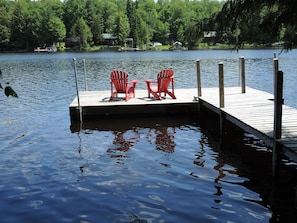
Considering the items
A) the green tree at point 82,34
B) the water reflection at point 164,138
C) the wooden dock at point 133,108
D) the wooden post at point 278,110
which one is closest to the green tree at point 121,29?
the green tree at point 82,34

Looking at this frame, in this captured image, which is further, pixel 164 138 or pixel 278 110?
pixel 164 138

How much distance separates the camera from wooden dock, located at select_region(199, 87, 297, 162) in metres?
6.03

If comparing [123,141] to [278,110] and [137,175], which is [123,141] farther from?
[278,110]

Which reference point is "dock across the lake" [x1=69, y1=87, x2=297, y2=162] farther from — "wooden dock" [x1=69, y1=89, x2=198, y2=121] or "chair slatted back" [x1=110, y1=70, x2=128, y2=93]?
"chair slatted back" [x1=110, y1=70, x2=128, y2=93]

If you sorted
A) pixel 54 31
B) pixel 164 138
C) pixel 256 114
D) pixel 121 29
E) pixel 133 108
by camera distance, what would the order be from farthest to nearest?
pixel 121 29
pixel 54 31
pixel 133 108
pixel 164 138
pixel 256 114

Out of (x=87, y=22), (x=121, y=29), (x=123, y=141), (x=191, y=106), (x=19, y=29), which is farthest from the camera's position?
(x=87, y=22)

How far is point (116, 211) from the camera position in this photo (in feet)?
17.3

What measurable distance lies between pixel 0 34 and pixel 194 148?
10545cm

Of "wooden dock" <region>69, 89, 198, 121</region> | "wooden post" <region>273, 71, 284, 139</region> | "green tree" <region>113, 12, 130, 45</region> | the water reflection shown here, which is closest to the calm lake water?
the water reflection

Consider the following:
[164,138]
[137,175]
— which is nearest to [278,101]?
[137,175]

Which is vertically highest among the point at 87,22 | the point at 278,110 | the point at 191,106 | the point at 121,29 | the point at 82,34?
the point at 87,22

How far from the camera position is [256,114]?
319 inches

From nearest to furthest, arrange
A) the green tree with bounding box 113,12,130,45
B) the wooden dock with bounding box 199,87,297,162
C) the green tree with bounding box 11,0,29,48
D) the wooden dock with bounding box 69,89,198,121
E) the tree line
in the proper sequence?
the wooden dock with bounding box 199,87,297,162, the wooden dock with bounding box 69,89,198,121, the green tree with bounding box 11,0,29,48, the tree line, the green tree with bounding box 113,12,130,45

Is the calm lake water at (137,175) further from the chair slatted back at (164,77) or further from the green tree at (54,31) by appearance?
the green tree at (54,31)
